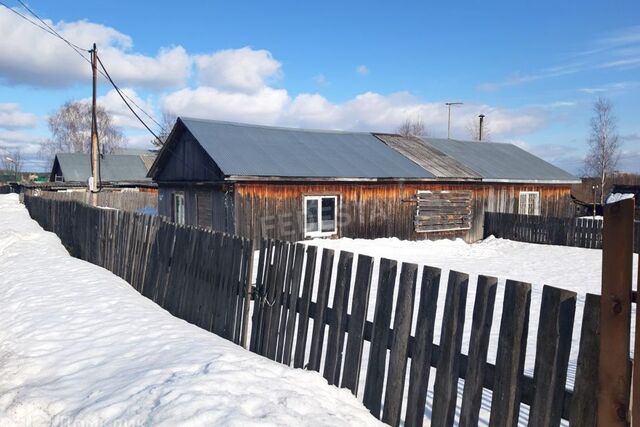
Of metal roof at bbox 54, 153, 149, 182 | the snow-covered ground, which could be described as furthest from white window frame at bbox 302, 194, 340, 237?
metal roof at bbox 54, 153, 149, 182

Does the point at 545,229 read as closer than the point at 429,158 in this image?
Yes

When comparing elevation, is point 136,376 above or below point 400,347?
below

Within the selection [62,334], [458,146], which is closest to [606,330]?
[62,334]

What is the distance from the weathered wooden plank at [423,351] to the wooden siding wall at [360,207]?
40.5 ft

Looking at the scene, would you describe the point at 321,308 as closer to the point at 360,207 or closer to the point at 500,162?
the point at 360,207

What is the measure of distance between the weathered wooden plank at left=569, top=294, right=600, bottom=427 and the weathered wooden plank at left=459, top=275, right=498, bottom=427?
1.89ft

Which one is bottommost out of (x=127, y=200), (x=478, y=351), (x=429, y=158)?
(x=127, y=200)

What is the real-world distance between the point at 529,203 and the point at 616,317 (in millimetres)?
22676

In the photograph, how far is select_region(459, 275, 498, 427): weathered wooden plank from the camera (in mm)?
3109

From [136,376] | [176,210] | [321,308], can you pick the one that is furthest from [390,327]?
[176,210]

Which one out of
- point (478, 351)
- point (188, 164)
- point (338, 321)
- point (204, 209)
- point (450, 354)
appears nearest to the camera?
point (478, 351)

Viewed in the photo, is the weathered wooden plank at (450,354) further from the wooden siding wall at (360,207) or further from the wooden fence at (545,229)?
the wooden fence at (545,229)

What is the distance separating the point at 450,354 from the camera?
333cm

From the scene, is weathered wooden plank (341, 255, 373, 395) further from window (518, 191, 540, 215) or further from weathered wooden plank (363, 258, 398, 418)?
window (518, 191, 540, 215)
